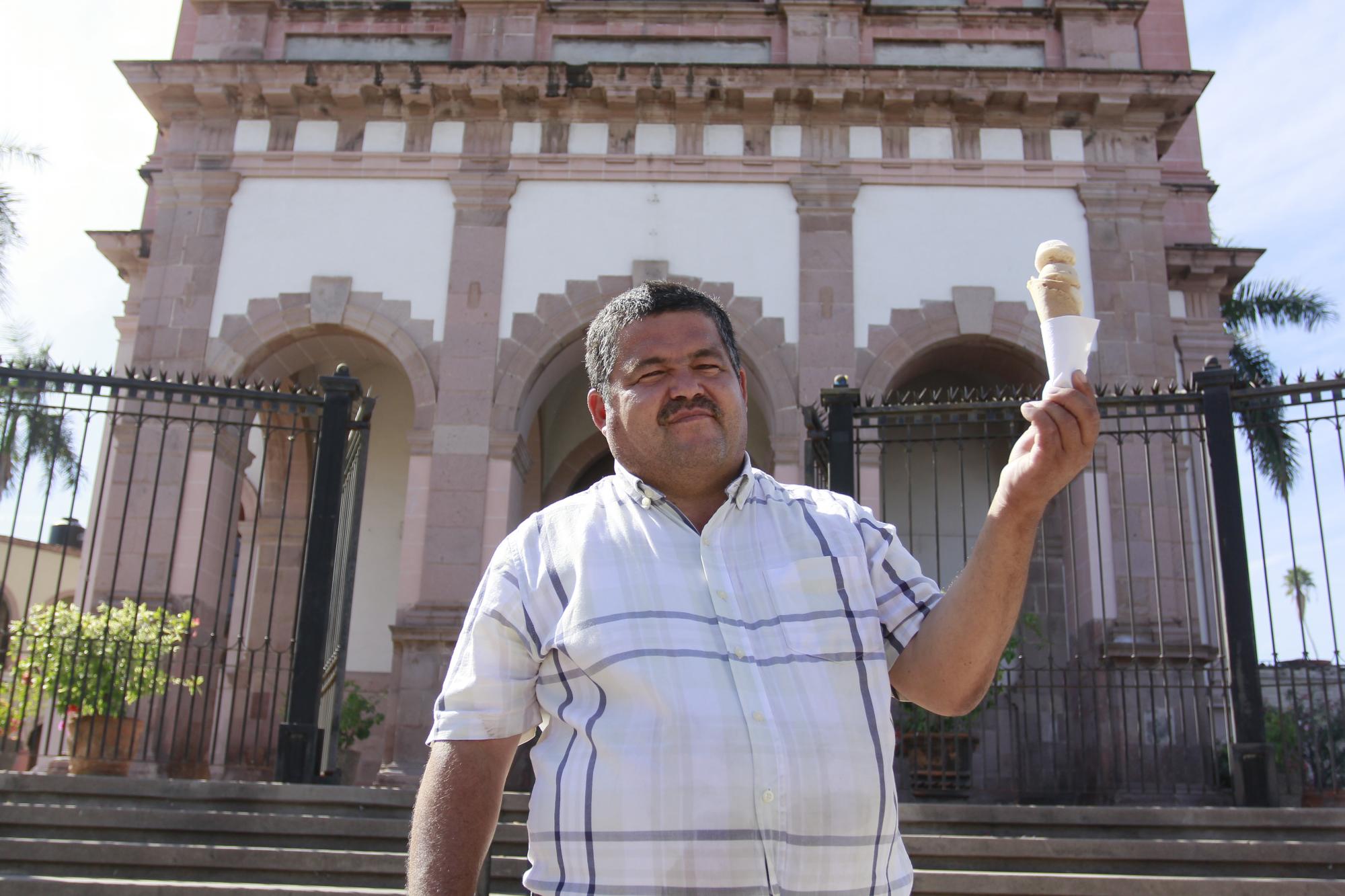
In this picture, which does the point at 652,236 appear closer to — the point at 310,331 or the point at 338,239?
the point at 338,239

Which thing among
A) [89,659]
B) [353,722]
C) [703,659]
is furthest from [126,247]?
[703,659]

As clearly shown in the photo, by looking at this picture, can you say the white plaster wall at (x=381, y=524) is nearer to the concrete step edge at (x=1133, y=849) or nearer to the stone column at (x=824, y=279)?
the stone column at (x=824, y=279)

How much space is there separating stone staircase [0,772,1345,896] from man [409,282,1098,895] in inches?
144

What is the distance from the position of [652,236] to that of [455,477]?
9.96 feet

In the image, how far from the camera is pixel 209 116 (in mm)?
12266

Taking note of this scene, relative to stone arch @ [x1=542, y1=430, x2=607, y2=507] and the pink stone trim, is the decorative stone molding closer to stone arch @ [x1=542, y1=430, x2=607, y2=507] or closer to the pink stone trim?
stone arch @ [x1=542, y1=430, x2=607, y2=507]

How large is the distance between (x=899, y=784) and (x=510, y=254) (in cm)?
643

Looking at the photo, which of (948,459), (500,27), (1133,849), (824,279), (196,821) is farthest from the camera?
(948,459)

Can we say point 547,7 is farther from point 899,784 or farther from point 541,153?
point 899,784

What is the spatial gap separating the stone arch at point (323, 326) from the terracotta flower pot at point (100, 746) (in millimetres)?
4629

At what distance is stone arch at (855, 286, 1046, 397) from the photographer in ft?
36.8

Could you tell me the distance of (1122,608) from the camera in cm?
1027

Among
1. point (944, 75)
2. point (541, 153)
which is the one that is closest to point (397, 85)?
point (541, 153)

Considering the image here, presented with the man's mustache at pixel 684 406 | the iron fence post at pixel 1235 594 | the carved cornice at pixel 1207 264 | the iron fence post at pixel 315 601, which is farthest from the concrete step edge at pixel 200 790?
the carved cornice at pixel 1207 264
